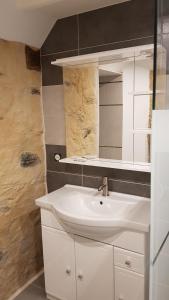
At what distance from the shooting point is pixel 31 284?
223cm

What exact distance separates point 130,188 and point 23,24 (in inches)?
56.0

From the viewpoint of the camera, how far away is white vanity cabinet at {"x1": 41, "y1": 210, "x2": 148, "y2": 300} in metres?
1.57

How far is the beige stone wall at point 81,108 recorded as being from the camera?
1977 mm

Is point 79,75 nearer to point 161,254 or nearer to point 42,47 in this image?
point 42,47

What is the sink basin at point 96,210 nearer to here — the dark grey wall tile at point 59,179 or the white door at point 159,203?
the dark grey wall tile at point 59,179

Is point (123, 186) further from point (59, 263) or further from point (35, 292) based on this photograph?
point (35, 292)

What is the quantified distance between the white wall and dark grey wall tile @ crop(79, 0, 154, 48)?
0.97ft

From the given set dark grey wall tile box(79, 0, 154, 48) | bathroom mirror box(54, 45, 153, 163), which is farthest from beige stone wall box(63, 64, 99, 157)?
dark grey wall tile box(79, 0, 154, 48)

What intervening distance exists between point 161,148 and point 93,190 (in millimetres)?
1159

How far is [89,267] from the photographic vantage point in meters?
1.74

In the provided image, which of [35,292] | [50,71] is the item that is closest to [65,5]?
[50,71]

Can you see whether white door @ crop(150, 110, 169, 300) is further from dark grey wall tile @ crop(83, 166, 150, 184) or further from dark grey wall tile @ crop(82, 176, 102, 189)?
dark grey wall tile @ crop(82, 176, 102, 189)

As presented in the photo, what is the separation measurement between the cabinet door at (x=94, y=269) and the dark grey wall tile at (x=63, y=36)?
1.45 m

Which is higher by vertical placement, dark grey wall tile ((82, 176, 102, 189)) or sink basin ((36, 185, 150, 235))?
dark grey wall tile ((82, 176, 102, 189))
